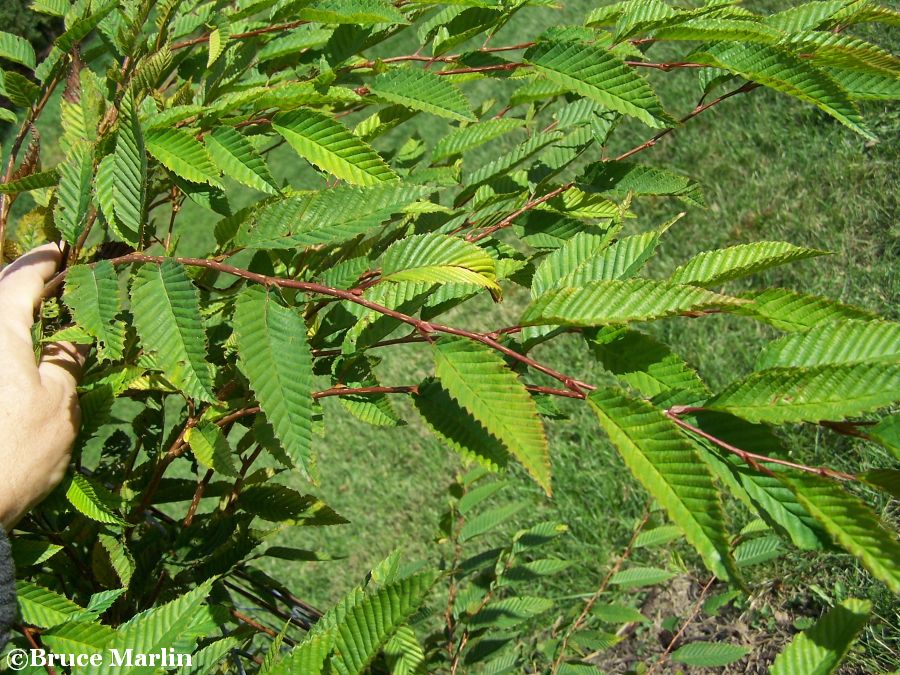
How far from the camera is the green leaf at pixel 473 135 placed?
1374mm

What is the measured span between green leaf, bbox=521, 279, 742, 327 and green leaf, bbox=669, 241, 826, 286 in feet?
0.23

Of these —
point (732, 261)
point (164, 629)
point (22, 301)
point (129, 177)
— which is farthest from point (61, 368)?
point (732, 261)

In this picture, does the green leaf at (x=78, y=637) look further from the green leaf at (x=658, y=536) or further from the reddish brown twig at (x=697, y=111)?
the green leaf at (x=658, y=536)

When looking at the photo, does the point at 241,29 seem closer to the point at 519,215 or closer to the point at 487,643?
the point at 519,215

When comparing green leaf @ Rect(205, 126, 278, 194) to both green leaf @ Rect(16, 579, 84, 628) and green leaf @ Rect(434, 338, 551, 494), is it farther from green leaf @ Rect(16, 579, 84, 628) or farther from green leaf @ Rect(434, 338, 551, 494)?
green leaf @ Rect(16, 579, 84, 628)

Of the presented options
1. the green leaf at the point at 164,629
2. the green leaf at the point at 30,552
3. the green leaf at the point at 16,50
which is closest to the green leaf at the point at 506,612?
the green leaf at the point at 164,629

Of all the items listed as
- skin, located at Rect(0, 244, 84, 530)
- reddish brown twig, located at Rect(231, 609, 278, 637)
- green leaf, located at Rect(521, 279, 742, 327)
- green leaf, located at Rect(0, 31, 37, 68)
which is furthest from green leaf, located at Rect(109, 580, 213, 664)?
green leaf, located at Rect(0, 31, 37, 68)

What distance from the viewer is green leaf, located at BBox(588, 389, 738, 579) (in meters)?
0.70

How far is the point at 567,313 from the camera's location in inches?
32.6

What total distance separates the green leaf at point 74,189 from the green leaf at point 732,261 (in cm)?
84

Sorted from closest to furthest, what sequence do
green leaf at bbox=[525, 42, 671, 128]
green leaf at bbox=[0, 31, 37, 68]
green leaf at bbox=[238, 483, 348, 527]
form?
1. green leaf at bbox=[525, 42, 671, 128]
2. green leaf at bbox=[238, 483, 348, 527]
3. green leaf at bbox=[0, 31, 37, 68]

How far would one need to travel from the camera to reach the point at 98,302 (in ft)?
3.43

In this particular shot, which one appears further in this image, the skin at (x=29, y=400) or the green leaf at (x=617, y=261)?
the skin at (x=29, y=400)

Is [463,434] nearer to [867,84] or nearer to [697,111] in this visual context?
[697,111]
